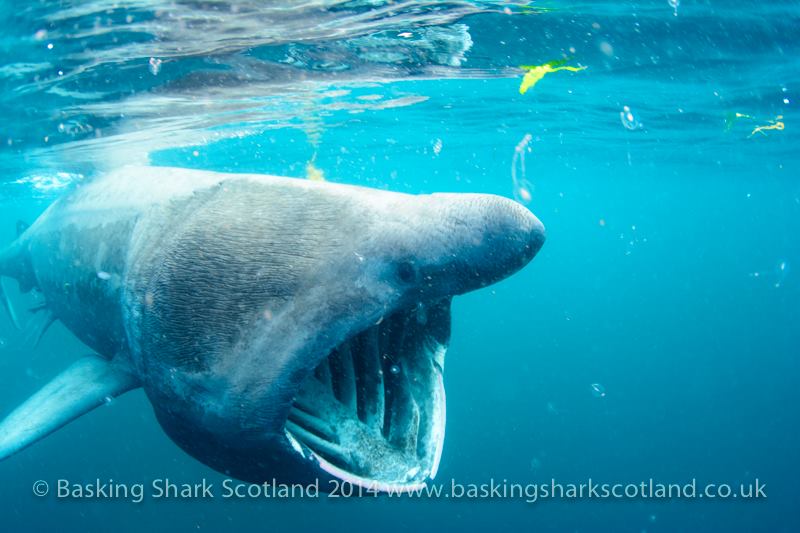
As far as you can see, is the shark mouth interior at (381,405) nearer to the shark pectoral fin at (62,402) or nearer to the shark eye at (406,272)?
the shark eye at (406,272)

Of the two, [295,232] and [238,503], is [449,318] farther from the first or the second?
[238,503]

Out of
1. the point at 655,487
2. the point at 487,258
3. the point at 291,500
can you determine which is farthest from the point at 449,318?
the point at 655,487

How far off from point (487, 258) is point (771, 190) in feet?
164

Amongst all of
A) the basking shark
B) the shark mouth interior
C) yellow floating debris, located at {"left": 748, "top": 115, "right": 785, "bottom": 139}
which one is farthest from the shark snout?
yellow floating debris, located at {"left": 748, "top": 115, "right": 785, "bottom": 139}

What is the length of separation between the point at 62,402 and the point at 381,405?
286cm

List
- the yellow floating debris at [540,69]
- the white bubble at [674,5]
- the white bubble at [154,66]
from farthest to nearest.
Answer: the yellow floating debris at [540,69] → the white bubble at [674,5] → the white bubble at [154,66]

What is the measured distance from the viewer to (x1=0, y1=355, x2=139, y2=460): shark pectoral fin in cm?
393

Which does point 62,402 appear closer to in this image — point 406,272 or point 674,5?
point 406,272

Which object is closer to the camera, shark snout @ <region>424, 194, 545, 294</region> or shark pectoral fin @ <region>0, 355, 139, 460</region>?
shark snout @ <region>424, 194, 545, 294</region>

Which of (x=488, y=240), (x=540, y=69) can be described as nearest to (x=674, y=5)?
(x=540, y=69)

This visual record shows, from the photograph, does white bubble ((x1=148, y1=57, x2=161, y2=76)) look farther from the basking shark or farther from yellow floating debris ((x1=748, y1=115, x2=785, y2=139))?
yellow floating debris ((x1=748, y1=115, x2=785, y2=139))

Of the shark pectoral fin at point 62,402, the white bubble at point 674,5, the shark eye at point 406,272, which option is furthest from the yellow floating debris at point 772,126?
the shark pectoral fin at point 62,402

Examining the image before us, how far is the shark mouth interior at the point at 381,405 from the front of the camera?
2.75 meters

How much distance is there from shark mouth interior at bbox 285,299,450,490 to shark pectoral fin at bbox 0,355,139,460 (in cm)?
214
